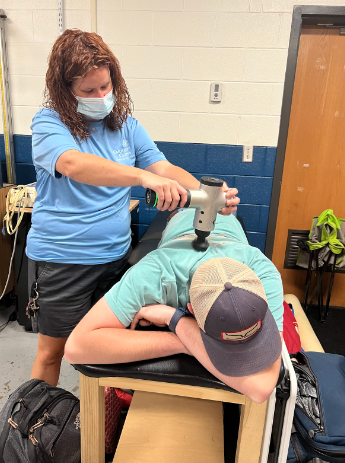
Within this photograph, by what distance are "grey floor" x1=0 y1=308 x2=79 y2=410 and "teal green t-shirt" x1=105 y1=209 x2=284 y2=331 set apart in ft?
3.60

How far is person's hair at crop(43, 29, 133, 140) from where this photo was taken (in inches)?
44.8

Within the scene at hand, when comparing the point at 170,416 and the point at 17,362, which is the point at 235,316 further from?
the point at 17,362

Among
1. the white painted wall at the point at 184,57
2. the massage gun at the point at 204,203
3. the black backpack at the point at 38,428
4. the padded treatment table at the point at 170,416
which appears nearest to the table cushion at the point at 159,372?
the padded treatment table at the point at 170,416

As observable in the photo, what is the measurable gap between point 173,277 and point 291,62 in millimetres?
1946

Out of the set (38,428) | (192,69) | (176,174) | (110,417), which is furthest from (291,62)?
(38,428)

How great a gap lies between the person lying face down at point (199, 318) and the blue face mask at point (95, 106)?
546mm

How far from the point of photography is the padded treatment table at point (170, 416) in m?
0.93

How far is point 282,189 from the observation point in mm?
2703

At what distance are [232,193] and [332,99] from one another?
1827mm

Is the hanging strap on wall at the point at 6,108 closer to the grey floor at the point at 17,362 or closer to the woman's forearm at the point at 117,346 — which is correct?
the grey floor at the point at 17,362

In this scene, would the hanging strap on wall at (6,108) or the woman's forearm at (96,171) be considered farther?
the hanging strap on wall at (6,108)

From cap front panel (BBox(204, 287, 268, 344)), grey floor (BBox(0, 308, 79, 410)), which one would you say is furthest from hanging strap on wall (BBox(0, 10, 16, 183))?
cap front panel (BBox(204, 287, 268, 344))

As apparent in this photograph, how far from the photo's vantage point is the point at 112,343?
90 cm

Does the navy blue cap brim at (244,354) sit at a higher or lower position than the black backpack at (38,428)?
higher
